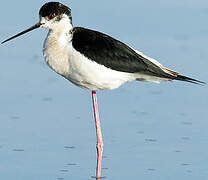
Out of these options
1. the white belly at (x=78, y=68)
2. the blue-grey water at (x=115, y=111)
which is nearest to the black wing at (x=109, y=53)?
the white belly at (x=78, y=68)

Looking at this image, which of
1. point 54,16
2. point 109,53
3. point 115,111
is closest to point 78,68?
point 109,53

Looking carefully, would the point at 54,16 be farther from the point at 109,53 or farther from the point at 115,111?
the point at 115,111

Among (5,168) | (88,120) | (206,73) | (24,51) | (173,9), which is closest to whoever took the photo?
(5,168)

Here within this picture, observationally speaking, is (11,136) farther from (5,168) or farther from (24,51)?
(24,51)

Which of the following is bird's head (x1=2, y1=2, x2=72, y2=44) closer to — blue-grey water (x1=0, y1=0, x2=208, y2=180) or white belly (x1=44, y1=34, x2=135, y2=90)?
white belly (x1=44, y1=34, x2=135, y2=90)

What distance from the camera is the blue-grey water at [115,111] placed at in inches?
253

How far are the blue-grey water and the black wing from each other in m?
0.72

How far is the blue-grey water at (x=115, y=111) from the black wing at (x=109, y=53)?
72 cm

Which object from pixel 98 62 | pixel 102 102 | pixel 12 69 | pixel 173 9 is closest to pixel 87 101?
pixel 102 102

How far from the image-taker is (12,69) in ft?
28.3

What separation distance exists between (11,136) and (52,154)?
0.52 m

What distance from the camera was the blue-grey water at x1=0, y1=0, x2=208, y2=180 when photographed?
6.42m

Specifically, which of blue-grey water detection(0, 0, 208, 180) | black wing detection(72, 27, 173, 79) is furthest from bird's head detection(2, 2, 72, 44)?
blue-grey water detection(0, 0, 208, 180)

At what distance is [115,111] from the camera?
25.0 feet
